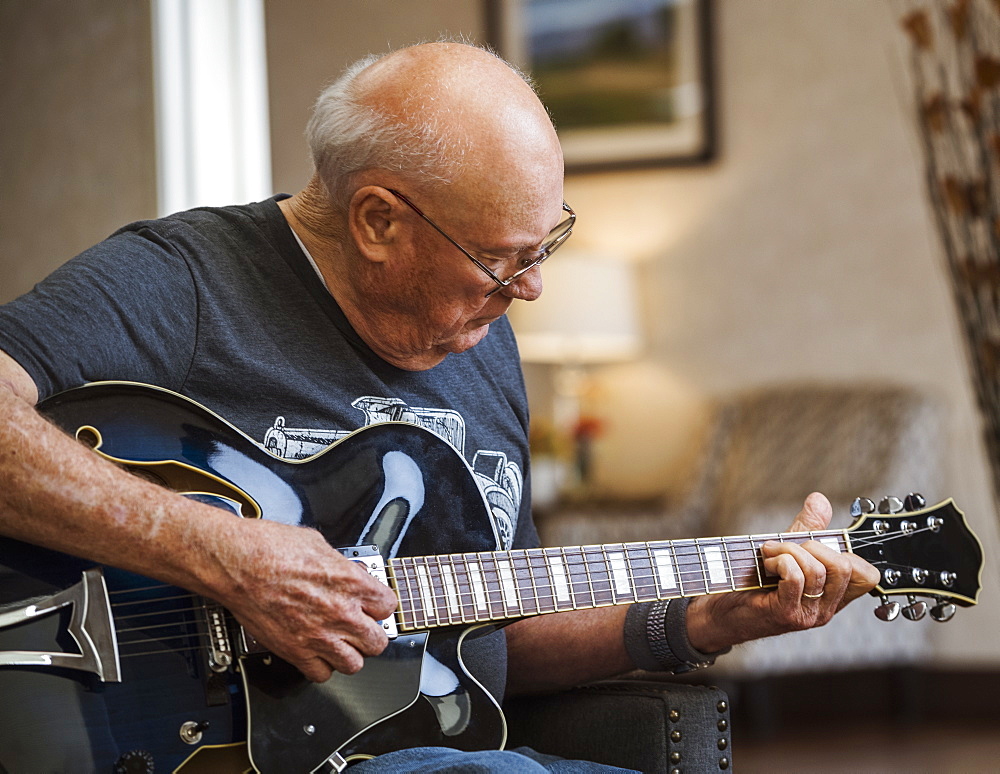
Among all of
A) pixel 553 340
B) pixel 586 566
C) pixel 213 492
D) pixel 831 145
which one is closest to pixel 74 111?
pixel 213 492

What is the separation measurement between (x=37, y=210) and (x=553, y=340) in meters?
2.30

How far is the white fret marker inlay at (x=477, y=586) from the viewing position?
1.17 metres

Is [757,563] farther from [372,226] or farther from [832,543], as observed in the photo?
[372,226]

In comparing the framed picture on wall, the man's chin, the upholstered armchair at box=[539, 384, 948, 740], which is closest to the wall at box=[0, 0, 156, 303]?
the man's chin

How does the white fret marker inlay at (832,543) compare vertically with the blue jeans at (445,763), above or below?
above

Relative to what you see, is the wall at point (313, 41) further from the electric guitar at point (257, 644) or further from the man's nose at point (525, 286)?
the electric guitar at point (257, 644)

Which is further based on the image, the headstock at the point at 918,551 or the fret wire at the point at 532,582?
the headstock at the point at 918,551

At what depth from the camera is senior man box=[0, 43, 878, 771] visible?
3.48 feet

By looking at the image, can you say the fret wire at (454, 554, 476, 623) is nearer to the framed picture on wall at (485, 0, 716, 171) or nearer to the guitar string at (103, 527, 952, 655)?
the guitar string at (103, 527, 952, 655)

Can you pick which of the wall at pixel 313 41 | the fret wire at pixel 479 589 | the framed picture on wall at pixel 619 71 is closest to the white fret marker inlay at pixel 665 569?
the fret wire at pixel 479 589

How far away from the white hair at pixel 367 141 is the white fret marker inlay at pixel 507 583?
437 millimetres

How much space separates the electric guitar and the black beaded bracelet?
0.33 feet

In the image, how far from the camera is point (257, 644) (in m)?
1.05

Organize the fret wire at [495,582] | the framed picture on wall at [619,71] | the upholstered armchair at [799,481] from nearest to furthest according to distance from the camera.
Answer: the fret wire at [495,582] < the upholstered armchair at [799,481] < the framed picture on wall at [619,71]
